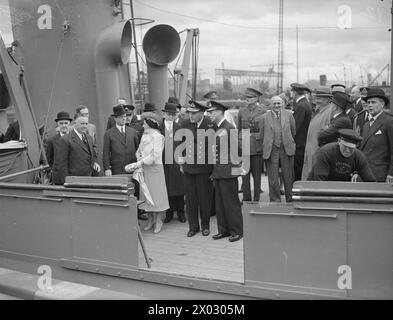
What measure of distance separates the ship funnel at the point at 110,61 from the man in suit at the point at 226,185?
180cm

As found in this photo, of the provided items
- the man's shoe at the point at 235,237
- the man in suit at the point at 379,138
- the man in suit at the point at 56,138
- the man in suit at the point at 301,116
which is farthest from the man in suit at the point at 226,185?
the man in suit at the point at 56,138

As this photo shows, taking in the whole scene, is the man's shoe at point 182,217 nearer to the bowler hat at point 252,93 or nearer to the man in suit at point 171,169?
the man in suit at point 171,169

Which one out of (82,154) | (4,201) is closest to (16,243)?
(4,201)

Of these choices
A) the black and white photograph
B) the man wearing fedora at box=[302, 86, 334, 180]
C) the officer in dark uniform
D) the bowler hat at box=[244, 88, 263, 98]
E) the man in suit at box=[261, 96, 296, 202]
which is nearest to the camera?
the black and white photograph

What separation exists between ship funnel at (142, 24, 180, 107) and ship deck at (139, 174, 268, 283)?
2.78m

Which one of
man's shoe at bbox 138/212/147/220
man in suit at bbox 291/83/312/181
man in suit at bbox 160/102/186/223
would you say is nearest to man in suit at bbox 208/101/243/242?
man in suit at bbox 160/102/186/223

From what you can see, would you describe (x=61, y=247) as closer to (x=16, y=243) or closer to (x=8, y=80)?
(x=16, y=243)

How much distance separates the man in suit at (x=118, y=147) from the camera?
233 inches

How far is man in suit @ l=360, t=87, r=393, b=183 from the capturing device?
14.7 ft

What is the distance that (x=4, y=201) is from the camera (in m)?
4.73

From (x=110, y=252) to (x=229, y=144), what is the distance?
1.90m

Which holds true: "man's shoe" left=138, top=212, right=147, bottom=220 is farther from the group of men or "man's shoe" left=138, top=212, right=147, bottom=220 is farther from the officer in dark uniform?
the officer in dark uniform

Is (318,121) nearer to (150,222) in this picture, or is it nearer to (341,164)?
(341,164)
